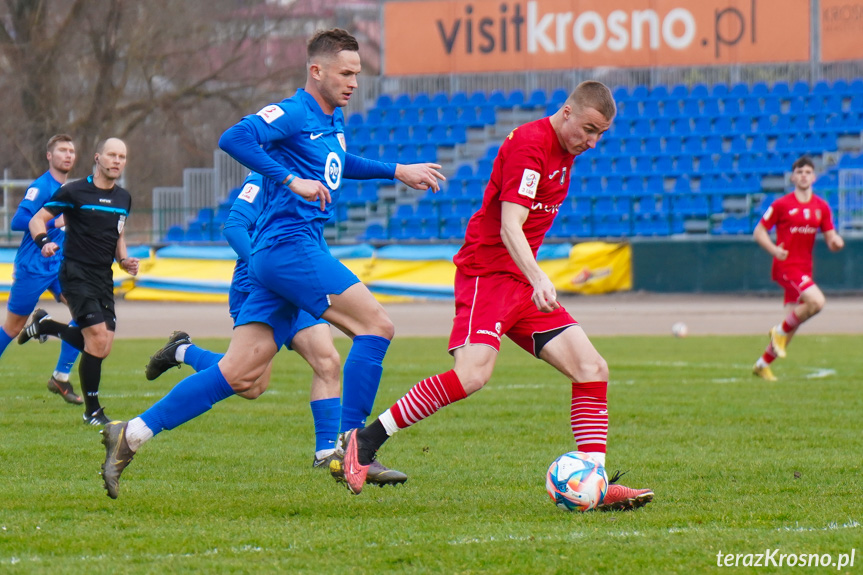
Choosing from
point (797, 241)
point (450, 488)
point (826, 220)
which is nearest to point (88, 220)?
point (450, 488)

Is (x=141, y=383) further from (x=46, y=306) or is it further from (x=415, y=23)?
(x=415, y=23)

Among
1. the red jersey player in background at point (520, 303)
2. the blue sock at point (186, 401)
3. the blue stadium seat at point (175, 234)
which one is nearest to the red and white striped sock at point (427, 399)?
the red jersey player in background at point (520, 303)

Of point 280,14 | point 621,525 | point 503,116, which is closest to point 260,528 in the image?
point 621,525

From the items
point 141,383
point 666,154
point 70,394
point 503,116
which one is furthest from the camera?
point 503,116

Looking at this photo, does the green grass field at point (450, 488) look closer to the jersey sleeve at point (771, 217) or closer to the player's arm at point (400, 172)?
the player's arm at point (400, 172)

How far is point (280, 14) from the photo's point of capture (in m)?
34.8

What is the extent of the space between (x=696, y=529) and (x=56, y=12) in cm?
2966

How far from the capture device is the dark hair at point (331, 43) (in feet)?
18.4

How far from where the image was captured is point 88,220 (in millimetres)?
8242

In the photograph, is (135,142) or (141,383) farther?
(135,142)

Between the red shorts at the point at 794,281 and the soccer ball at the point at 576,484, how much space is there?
7.17 metres

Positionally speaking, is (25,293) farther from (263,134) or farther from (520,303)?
(520,303)

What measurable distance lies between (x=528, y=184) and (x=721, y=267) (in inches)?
753

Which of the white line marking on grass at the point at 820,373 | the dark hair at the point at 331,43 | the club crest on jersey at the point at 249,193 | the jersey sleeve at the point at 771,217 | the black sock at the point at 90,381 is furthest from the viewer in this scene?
the jersey sleeve at the point at 771,217
